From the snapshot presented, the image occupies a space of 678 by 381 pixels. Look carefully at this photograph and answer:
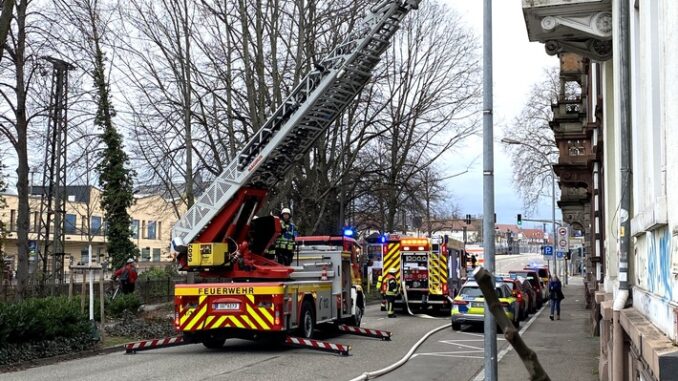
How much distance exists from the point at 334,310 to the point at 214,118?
12530mm

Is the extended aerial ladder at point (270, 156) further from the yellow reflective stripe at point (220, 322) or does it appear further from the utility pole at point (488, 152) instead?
the utility pole at point (488, 152)

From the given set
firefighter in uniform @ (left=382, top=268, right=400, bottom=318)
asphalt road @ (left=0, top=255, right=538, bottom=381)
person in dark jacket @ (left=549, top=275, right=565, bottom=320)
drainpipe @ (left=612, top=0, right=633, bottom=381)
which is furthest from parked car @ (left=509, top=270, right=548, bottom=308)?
drainpipe @ (left=612, top=0, right=633, bottom=381)

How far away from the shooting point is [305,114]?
53.4 feet

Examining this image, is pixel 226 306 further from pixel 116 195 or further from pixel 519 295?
pixel 116 195

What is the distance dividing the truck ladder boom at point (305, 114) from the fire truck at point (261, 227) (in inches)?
0.8

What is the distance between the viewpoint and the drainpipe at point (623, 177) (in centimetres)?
643

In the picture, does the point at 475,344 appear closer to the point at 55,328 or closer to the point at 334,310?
the point at 334,310

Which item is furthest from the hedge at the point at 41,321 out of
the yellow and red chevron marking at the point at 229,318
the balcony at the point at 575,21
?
the balcony at the point at 575,21

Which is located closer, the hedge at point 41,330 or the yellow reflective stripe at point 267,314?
the hedge at point 41,330

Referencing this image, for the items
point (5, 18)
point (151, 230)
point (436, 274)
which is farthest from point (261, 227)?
point (151, 230)

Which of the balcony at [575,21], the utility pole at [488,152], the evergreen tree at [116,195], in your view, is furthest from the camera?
the evergreen tree at [116,195]

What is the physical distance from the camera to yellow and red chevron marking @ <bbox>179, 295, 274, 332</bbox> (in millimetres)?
15062

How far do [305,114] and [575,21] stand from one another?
298 inches

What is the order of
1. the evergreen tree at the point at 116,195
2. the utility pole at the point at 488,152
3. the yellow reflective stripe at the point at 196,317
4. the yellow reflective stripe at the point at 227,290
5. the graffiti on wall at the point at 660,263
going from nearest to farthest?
1. the graffiti on wall at the point at 660,263
2. the utility pole at the point at 488,152
3. the yellow reflective stripe at the point at 227,290
4. the yellow reflective stripe at the point at 196,317
5. the evergreen tree at the point at 116,195
